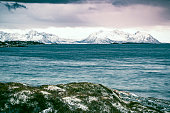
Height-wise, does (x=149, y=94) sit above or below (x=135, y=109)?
below

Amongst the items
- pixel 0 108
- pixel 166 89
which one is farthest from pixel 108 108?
pixel 166 89

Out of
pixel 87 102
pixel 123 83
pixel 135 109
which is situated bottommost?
pixel 123 83

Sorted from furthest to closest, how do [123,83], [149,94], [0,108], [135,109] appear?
1. [123,83]
2. [149,94]
3. [135,109]
4. [0,108]

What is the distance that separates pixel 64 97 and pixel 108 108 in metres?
3.81

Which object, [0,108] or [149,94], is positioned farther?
[149,94]

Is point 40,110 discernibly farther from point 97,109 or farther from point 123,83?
point 123,83

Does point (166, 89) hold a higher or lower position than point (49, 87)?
lower

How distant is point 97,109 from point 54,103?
348 centimetres

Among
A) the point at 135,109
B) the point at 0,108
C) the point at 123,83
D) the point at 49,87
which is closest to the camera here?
the point at 0,108

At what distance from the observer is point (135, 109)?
56.7 ft

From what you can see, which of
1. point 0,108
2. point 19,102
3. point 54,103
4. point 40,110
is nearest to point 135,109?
point 54,103

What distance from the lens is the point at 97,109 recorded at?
48.3ft

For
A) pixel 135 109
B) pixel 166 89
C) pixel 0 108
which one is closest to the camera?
pixel 0 108

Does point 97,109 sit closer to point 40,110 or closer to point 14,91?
point 40,110
